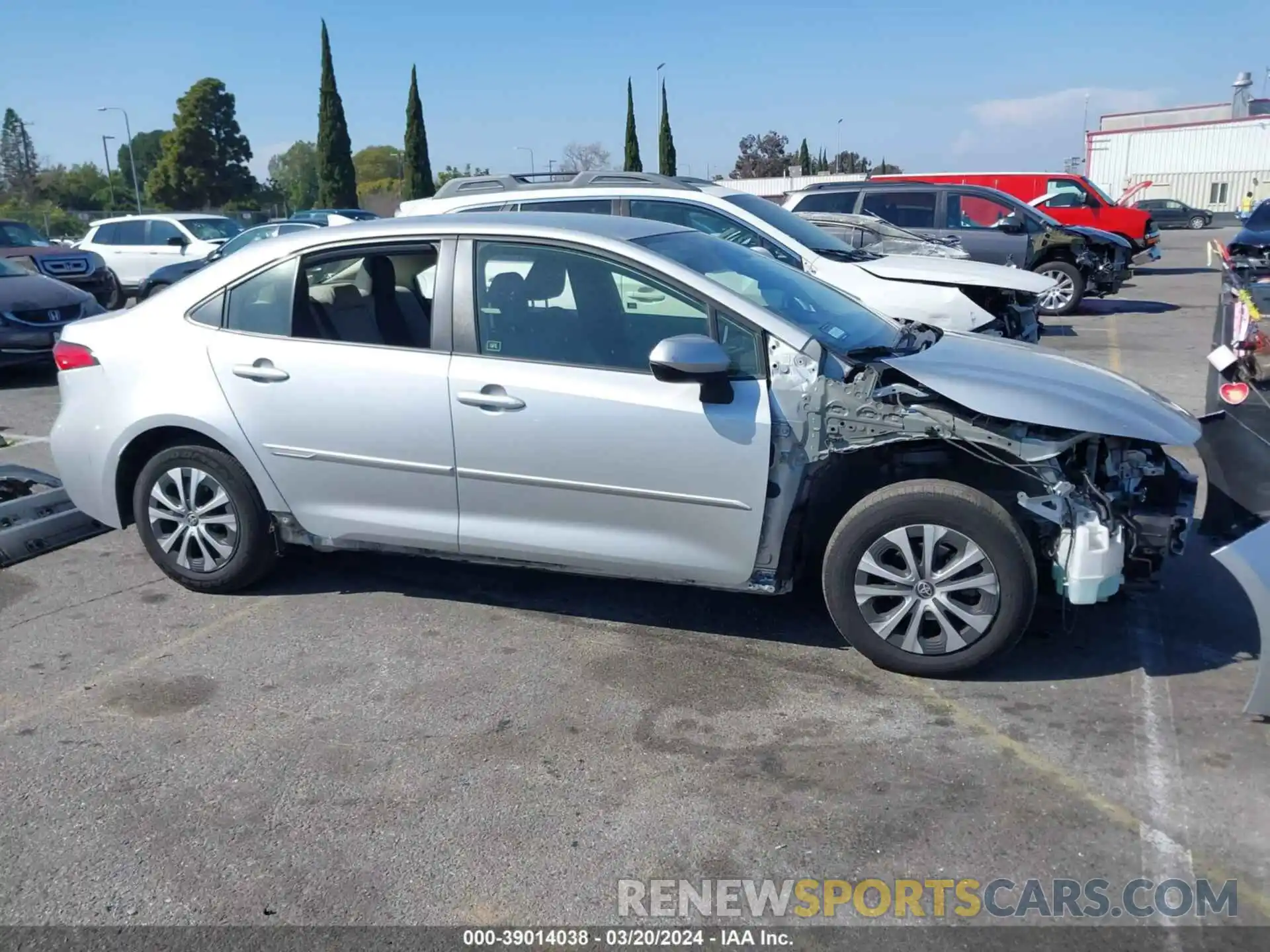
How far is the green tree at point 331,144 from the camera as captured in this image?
50.3 meters

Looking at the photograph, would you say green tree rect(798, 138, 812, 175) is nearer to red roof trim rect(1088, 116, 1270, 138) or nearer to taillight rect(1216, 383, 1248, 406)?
red roof trim rect(1088, 116, 1270, 138)

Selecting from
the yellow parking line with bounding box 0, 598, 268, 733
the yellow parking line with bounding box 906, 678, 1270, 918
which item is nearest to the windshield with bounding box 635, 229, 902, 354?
the yellow parking line with bounding box 906, 678, 1270, 918

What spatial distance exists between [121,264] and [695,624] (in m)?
17.2

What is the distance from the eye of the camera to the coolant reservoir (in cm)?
381

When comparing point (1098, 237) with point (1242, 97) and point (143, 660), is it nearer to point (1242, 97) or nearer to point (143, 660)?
point (143, 660)

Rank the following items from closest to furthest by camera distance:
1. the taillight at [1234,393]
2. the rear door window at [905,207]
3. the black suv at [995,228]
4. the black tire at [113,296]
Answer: the taillight at [1234,393] < the black suv at [995,228] < the rear door window at [905,207] < the black tire at [113,296]

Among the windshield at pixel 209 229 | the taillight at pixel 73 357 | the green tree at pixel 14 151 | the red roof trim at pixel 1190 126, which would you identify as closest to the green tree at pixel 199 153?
the green tree at pixel 14 151

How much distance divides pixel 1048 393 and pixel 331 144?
51582 mm

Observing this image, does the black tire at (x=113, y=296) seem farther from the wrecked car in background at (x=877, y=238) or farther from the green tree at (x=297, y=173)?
the green tree at (x=297, y=173)

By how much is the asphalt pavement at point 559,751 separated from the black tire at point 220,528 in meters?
Result: 0.14

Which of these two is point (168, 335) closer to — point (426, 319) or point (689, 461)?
point (426, 319)

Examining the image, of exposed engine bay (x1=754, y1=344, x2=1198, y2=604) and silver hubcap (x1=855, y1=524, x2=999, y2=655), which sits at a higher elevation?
exposed engine bay (x1=754, y1=344, x2=1198, y2=604)

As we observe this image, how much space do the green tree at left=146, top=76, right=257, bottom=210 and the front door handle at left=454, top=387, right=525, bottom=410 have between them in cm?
6213

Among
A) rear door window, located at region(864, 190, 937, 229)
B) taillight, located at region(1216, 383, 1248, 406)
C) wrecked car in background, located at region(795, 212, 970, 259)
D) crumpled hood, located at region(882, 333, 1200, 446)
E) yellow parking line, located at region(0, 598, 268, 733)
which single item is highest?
rear door window, located at region(864, 190, 937, 229)
